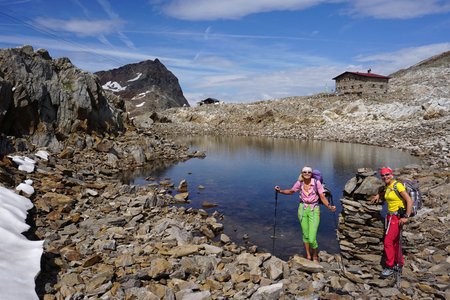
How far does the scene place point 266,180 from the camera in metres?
25.5

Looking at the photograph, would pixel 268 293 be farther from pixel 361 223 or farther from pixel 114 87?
pixel 114 87

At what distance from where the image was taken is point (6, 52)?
25.9 m

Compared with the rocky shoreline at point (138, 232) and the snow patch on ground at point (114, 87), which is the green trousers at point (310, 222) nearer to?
the rocky shoreline at point (138, 232)

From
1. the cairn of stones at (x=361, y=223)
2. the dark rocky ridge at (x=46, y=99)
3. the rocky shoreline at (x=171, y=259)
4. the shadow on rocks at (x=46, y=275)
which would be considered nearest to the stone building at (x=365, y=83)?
the dark rocky ridge at (x=46, y=99)

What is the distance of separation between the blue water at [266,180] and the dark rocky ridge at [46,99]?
27.6 feet

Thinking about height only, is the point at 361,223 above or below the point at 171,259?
above

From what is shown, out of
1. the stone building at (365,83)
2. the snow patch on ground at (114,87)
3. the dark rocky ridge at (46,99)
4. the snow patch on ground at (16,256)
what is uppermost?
the snow patch on ground at (114,87)

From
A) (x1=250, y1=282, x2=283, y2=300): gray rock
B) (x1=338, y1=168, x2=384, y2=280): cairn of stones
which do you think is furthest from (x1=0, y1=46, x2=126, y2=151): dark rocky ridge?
(x1=338, y1=168, x2=384, y2=280): cairn of stones

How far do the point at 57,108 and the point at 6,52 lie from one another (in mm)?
5508

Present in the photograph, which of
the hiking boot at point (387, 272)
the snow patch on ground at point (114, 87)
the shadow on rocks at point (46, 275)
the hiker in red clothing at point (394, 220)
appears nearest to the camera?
the shadow on rocks at point (46, 275)

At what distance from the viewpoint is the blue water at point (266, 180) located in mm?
14062

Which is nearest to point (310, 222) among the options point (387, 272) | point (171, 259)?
point (387, 272)

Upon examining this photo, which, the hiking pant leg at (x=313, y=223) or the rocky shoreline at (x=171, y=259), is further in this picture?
the hiking pant leg at (x=313, y=223)

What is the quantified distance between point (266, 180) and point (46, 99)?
63.0 ft
